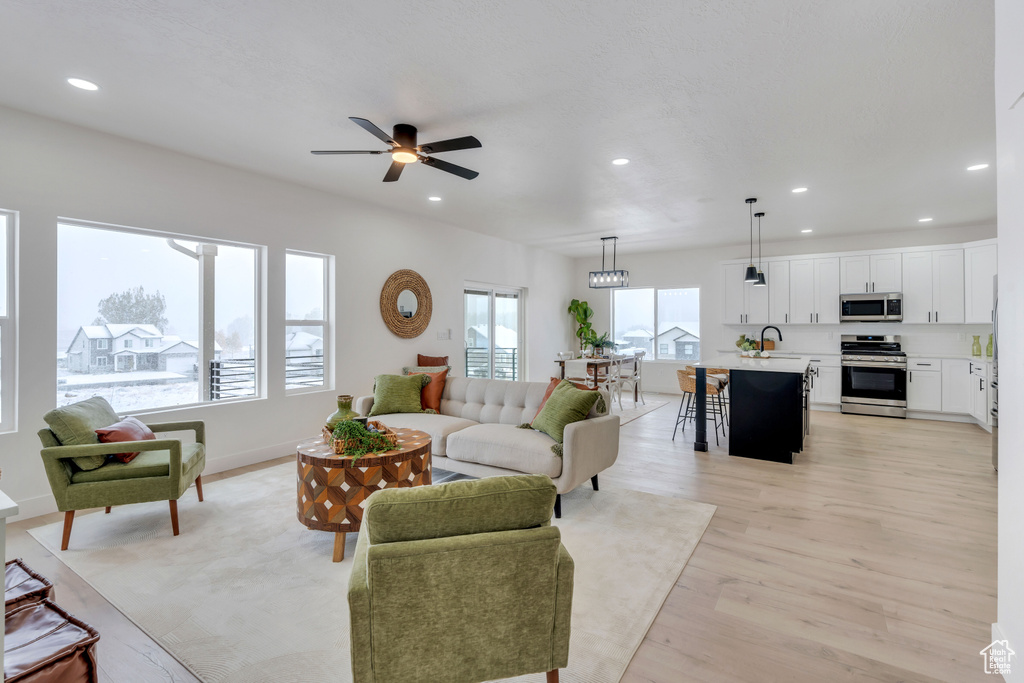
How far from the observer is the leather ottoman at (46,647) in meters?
1.21

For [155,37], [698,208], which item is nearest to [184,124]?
[155,37]

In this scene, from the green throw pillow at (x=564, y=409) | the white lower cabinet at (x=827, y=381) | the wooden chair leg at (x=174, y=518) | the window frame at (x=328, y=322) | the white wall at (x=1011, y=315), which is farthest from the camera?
the white lower cabinet at (x=827, y=381)

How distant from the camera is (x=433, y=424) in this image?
13.0 ft

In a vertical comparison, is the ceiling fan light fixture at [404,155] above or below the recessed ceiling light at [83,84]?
below

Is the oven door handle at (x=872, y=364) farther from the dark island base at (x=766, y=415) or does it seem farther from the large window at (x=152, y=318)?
the large window at (x=152, y=318)

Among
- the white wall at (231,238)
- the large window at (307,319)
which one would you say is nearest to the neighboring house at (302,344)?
the large window at (307,319)

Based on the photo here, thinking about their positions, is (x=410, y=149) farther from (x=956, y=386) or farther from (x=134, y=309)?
(x=956, y=386)

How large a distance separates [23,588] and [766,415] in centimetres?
512

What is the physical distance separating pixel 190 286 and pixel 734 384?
5.21 m

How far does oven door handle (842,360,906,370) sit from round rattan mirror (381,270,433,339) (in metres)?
6.01

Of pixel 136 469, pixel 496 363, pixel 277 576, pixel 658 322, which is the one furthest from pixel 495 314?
pixel 277 576

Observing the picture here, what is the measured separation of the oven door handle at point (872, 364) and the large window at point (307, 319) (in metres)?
7.07

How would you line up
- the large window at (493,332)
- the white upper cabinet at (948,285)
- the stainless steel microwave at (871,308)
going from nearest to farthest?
the white upper cabinet at (948,285)
the stainless steel microwave at (871,308)
the large window at (493,332)

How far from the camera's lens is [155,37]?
2.38m
